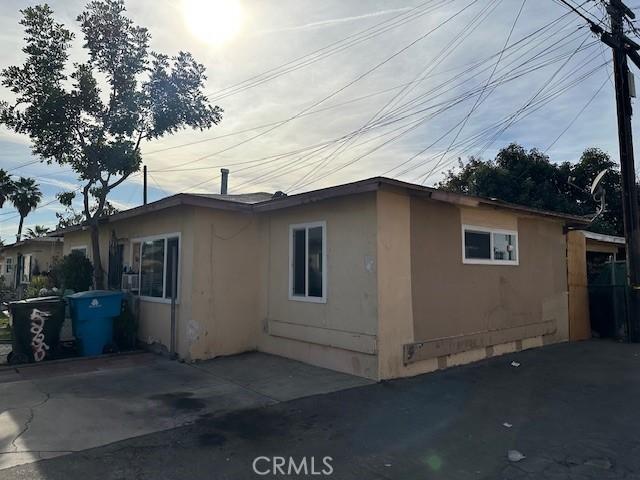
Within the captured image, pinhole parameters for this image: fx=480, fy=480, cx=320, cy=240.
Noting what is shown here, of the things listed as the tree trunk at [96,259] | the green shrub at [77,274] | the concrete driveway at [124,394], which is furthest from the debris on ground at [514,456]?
the green shrub at [77,274]

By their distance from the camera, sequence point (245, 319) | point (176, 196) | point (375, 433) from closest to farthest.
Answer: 1. point (375, 433)
2. point (176, 196)
3. point (245, 319)

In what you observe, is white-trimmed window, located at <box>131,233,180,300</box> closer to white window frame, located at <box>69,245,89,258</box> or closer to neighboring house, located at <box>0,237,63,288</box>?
white window frame, located at <box>69,245,89,258</box>

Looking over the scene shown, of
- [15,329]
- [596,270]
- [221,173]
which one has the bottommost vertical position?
[15,329]

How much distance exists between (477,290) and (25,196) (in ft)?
118

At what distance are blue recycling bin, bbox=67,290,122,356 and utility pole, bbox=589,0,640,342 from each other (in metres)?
11.5

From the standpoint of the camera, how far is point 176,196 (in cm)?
848

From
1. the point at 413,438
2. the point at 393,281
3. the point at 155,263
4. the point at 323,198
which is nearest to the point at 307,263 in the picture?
the point at 323,198

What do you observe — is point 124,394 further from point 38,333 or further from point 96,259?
point 96,259

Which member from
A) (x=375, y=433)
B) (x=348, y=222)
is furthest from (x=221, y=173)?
(x=375, y=433)

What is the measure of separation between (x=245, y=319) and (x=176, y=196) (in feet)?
9.11

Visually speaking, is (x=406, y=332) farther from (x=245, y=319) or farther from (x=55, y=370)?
(x=55, y=370)

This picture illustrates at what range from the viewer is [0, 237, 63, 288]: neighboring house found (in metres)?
20.4

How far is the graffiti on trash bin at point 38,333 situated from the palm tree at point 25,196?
30.4 m

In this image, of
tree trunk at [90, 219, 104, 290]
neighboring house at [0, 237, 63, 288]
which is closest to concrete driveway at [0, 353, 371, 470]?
tree trunk at [90, 219, 104, 290]
